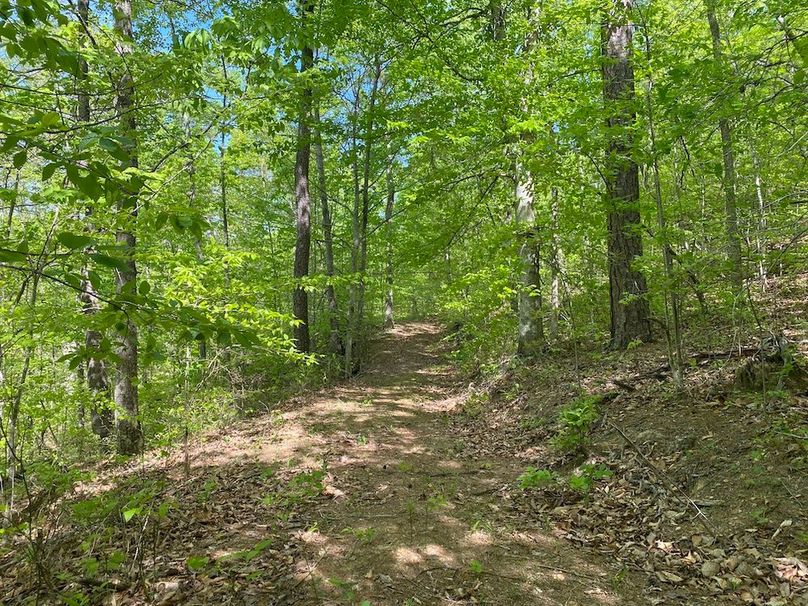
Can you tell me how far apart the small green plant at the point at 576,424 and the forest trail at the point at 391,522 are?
0.61 metres

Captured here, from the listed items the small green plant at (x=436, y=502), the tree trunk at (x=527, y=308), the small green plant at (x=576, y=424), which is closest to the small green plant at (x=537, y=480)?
the small green plant at (x=576, y=424)

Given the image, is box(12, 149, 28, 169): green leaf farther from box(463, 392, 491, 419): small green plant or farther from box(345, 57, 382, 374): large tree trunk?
box(345, 57, 382, 374): large tree trunk

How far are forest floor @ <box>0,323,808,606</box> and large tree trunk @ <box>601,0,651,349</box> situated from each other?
2.12 m

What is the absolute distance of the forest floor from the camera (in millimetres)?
3357

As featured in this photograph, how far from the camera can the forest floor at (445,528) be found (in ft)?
11.0

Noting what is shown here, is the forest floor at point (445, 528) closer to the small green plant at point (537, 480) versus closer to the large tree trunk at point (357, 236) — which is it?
the small green plant at point (537, 480)

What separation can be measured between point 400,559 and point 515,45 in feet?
30.2

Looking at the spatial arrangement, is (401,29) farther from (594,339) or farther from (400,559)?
(400,559)

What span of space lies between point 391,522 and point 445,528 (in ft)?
1.70

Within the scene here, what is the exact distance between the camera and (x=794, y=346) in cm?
543

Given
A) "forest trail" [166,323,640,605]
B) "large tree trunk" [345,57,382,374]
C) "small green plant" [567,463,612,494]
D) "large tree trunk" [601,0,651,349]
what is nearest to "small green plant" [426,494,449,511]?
"forest trail" [166,323,640,605]

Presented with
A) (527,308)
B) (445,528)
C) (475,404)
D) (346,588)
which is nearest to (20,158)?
(346,588)

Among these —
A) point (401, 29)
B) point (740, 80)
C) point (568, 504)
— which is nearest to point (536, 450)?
point (568, 504)

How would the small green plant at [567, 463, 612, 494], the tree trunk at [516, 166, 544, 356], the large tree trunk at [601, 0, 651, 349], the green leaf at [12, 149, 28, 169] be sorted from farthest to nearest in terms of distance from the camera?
1. the tree trunk at [516, 166, 544, 356]
2. the large tree trunk at [601, 0, 651, 349]
3. the small green plant at [567, 463, 612, 494]
4. the green leaf at [12, 149, 28, 169]
